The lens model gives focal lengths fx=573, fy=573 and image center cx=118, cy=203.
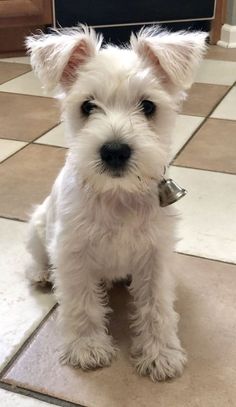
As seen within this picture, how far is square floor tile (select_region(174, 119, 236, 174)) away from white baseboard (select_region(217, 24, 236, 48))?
1.29 m

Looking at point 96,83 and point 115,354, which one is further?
point 115,354

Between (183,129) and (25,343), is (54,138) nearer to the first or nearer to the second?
(183,129)

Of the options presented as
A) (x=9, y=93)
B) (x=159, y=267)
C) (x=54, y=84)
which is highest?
(x=54, y=84)

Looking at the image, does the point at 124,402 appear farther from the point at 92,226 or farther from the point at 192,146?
the point at 192,146

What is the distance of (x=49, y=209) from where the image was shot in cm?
123

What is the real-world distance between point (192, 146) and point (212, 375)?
1078 millimetres

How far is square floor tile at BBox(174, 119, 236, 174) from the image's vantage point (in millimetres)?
1849

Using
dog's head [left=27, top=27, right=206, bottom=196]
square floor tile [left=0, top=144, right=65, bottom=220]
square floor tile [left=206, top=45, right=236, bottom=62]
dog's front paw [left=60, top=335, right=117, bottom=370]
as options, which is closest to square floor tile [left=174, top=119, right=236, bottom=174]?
square floor tile [left=0, top=144, right=65, bottom=220]

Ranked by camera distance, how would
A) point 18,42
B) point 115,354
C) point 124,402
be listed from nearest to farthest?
point 124,402 → point 115,354 → point 18,42

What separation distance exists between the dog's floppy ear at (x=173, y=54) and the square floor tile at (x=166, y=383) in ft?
1.55

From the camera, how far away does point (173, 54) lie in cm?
103

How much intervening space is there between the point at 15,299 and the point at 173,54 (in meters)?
0.61

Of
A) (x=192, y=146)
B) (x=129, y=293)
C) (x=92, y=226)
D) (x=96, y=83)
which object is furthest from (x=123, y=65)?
(x=192, y=146)

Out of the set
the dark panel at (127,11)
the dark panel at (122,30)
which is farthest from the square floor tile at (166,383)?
the dark panel at (122,30)
